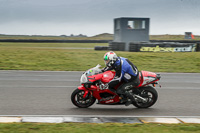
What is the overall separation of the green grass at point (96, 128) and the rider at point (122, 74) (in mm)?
1733

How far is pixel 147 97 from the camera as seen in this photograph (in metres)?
8.14

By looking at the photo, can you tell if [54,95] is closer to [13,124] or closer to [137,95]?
[137,95]

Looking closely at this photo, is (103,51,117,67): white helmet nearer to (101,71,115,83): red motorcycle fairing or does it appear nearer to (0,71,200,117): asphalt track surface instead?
(101,71,115,83): red motorcycle fairing

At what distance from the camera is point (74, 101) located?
8086 millimetres

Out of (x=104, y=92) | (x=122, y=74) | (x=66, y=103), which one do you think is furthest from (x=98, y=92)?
(x=66, y=103)

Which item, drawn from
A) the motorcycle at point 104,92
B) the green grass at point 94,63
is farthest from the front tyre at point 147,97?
the green grass at point 94,63

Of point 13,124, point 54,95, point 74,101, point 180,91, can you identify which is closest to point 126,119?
point 74,101

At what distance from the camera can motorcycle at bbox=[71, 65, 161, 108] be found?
7.86 meters

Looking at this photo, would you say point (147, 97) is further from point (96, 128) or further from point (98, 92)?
point (96, 128)

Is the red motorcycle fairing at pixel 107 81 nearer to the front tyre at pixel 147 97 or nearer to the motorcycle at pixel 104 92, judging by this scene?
the motorcycle at pixel 104 92

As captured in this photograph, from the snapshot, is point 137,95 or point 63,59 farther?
point 63,59

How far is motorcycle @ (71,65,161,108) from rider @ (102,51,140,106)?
92 millimetres

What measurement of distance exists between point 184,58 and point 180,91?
14.6 meters

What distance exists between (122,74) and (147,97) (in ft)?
3.11
